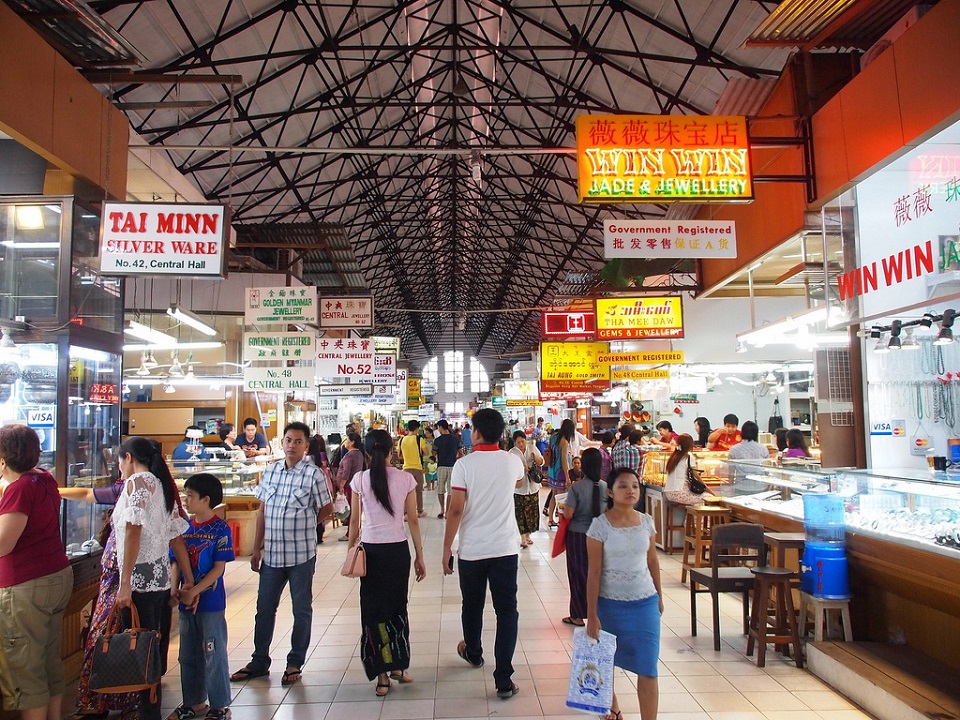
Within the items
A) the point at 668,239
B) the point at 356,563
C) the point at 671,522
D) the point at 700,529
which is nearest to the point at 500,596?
the point at 356,563

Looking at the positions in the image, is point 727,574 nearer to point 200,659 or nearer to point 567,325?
point 200,659

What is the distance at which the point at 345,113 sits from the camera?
13977mm

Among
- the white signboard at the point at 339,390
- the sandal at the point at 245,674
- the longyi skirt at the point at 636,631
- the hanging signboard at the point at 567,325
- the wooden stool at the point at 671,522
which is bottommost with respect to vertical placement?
the sandal at the point at 245,674

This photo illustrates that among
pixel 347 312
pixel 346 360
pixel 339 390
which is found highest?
pixel 347 312

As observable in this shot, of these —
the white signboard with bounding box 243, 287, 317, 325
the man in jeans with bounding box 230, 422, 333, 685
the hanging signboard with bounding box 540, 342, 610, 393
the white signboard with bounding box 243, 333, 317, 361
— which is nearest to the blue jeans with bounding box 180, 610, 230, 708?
the man in jeans with bounding box 230, 422, 333, 685

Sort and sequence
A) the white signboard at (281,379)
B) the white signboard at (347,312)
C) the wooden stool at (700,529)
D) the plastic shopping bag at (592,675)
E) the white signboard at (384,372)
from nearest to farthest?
1. the plastic shopping bag at (592,675)
2. the wooden stool at (700,529)
3. the white signboard at (281,379)
4. the white signboard at (347,312)
5. the white signboard at (384,372)

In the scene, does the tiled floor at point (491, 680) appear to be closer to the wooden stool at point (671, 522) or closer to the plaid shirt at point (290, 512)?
the plaid shirt at point (290, 512)

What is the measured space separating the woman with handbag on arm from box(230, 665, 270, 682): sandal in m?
0.74

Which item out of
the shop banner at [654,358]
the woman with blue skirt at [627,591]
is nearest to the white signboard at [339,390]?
the shop banner at [654,358]

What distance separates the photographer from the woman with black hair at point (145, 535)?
12.3 feet

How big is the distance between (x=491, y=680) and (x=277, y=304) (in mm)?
7376

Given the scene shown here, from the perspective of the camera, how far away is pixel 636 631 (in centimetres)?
358

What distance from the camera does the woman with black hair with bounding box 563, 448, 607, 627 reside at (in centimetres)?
548

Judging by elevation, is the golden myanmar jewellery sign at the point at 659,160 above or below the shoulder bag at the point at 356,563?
above
